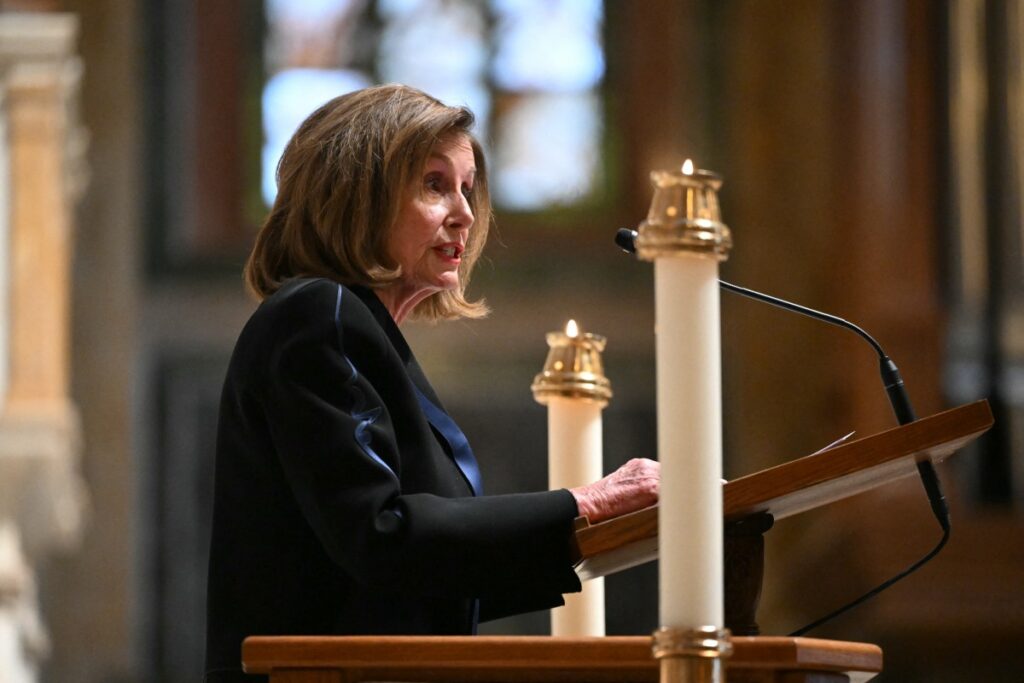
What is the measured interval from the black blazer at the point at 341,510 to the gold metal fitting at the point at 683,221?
414 mm

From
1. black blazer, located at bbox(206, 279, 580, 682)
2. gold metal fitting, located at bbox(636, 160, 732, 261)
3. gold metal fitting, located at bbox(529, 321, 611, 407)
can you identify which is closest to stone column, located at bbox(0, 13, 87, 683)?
gold metal fitting, located at bbox(529, 321, 611, 407)

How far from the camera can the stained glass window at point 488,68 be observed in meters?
11.5

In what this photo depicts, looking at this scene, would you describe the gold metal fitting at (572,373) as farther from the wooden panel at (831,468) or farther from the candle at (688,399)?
the candle at (688,399)

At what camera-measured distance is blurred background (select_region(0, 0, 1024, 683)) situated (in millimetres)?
8430

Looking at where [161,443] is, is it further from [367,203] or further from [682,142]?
[367,203]

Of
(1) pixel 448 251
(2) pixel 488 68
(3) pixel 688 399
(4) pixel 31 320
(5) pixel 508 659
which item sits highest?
(2) pixel 488 68

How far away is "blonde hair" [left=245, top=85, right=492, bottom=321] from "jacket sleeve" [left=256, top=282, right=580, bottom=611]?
23 cm

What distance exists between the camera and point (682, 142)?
11266 mm

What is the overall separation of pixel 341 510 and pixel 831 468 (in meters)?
0.55

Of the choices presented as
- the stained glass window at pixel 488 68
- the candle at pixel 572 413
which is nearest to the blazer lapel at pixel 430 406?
the candle at pixel 572 413

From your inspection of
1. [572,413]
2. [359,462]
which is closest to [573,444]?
[572,413]

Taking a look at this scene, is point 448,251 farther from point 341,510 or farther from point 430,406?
point 341,510

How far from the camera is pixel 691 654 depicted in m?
1.91

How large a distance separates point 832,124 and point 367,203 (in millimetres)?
7371
